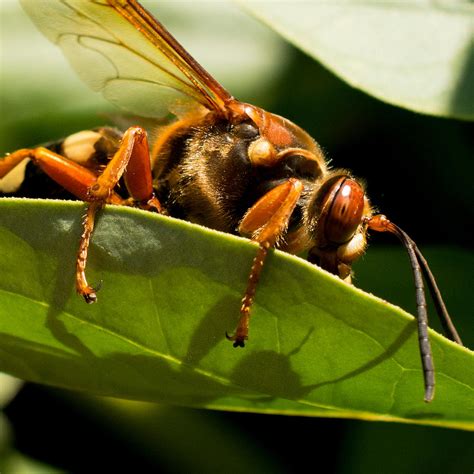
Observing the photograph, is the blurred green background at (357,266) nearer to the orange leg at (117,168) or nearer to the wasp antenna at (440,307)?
the wasp antenna at (440,307)

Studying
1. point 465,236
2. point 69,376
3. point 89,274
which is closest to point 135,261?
point 89,274

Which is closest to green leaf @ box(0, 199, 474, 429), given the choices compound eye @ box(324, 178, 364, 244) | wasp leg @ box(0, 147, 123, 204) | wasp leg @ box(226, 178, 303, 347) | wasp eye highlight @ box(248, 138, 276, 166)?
wasp leg @ box(226, 178, 303, 347)

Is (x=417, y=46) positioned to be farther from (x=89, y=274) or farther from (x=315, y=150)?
(x=89, y=274)

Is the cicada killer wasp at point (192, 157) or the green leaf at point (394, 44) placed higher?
the green leaf at point (394, 44)

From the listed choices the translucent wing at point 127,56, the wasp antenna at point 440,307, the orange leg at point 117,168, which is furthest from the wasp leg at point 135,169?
the wasp antenna at point 440,307

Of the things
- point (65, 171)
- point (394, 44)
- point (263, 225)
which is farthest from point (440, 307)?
point (65, 171)

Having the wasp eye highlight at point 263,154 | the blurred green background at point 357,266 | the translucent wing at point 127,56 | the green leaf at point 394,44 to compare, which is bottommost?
the blurred green background at point 357,266
